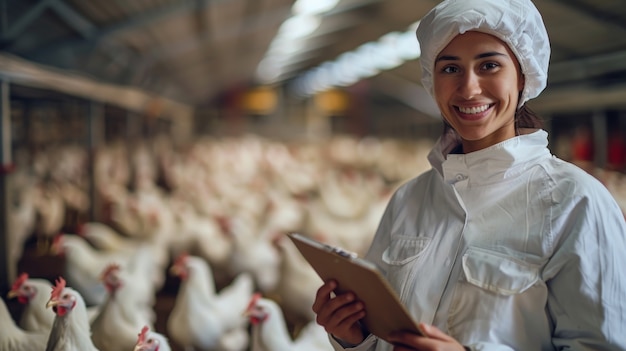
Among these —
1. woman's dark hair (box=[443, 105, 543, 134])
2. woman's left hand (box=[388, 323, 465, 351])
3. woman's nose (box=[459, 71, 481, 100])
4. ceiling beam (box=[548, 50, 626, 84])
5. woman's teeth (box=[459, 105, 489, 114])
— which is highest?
ceiling beam (box=[548, 50, 626, 84])

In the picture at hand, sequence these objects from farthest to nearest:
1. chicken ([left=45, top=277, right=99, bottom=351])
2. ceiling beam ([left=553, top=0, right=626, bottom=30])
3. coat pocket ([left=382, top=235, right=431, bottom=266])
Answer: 1. ceiling beam ([left=553, top=0, right=626, bottom=30])
2. chicken ([left=45, top=277, right=99, bottom=351])
3. coat pocket ([left=382, top=235, right=431, bottom=266])

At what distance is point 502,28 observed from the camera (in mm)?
1130

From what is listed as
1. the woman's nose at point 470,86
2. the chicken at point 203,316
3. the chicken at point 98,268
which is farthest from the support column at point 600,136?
the woman's nose at point 470,86

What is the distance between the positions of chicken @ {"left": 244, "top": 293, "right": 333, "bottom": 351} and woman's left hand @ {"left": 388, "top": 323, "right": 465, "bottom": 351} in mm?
1379

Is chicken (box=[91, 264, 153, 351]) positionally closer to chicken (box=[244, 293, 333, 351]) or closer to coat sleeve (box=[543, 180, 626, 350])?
chicken (box=[244, 293, 333, 351])

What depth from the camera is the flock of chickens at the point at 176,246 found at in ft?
6.11

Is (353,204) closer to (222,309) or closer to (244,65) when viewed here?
(222,309)

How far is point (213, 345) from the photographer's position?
9.37 ft

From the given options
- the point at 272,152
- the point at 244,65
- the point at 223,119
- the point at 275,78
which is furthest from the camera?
the point at 223,119

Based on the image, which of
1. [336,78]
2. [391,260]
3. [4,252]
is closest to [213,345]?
[4,252]

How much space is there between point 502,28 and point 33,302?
62.3 inches

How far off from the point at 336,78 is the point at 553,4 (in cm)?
1416

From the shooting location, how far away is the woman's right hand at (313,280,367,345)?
116 cm

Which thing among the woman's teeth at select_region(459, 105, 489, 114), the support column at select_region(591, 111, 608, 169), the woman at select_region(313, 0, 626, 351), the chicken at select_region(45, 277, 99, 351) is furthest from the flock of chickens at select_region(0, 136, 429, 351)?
the support column at select_region(591, 111, 608, 169)
